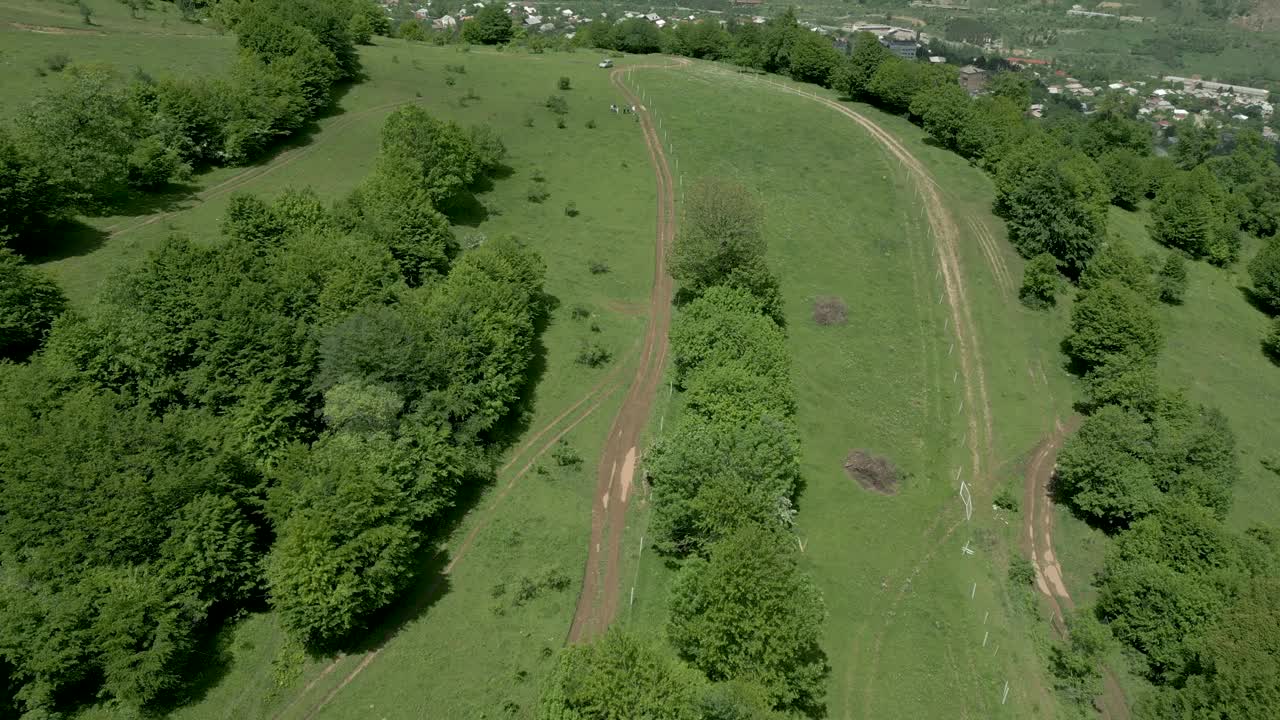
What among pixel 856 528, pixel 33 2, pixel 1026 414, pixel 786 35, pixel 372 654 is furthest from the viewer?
pixel 786 35

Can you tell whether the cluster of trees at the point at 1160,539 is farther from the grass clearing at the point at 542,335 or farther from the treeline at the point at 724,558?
the grass clearing at the point at 542,335

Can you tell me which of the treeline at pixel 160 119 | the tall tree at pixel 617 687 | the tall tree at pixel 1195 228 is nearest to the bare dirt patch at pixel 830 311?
the tall tree at pixel 617 687

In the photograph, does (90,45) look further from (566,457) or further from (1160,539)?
(1160,539)

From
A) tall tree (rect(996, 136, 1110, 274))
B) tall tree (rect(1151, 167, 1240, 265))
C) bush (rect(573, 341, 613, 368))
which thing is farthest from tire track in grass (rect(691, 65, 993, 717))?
tall tree (rect(1151, 167, 1240, 265))

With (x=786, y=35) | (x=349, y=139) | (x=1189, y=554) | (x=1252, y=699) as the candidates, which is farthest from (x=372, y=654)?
(x=786, y=35)

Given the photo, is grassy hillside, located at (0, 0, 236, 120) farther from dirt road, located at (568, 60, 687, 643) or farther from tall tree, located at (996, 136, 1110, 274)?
tall tree, located at (996, 136, 1110, 274)

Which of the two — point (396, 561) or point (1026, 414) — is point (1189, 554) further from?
point (396, 561)
